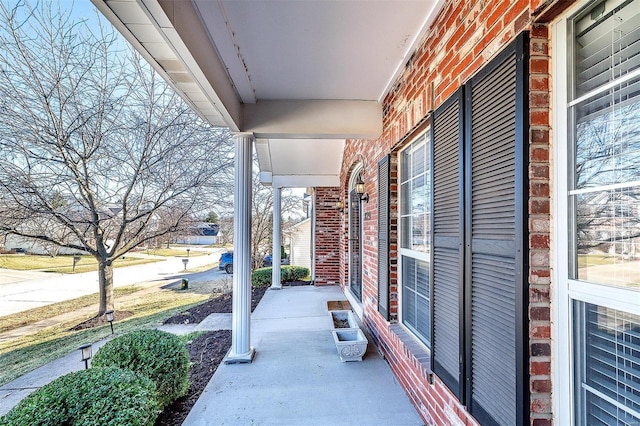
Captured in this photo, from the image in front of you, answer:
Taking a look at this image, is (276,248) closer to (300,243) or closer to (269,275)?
(269,275)

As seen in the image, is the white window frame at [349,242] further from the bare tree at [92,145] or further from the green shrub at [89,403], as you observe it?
the green shrub at [89,403]

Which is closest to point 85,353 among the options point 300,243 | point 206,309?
point 206,309

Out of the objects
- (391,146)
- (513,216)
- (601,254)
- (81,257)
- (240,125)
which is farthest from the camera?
(81,257)

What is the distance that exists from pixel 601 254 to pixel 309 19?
87.6 inches

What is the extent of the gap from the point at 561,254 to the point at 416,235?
169 cm

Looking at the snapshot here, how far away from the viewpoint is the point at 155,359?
265 centimetres

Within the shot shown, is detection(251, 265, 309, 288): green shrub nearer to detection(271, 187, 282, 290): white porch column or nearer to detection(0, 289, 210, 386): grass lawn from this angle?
detection(271, 187, 282, 290): white porch column

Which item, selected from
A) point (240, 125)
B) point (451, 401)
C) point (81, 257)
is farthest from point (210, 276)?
point (451, 401)

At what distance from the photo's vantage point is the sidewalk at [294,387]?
2.52 m

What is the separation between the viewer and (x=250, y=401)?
274cm

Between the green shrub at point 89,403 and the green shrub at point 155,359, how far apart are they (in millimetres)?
429

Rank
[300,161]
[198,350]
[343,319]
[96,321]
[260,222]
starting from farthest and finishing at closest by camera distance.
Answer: [260,222] < [300,161] < [96,321] < [343,319] < [198,350]

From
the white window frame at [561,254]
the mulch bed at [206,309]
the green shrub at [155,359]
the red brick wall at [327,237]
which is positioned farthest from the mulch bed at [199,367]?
the red brick wall at [327,237]

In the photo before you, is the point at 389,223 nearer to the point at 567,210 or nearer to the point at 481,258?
the point at 481,258
